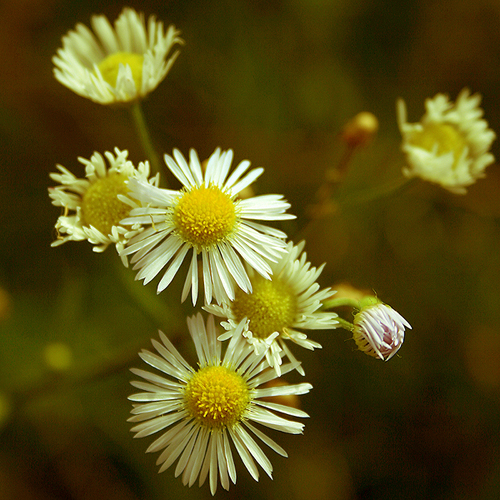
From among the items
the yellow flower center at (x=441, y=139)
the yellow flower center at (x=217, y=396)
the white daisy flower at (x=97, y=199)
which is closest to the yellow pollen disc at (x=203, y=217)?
the white daisy flower at (x=97, y=199)

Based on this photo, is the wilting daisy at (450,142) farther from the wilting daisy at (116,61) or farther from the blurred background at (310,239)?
the wilting daisy at (116,61)

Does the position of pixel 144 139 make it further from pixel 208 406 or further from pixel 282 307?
pixel 208 406

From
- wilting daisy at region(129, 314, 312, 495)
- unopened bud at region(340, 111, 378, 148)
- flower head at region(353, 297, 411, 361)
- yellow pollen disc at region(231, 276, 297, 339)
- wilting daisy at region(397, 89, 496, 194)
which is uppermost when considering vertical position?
wilting daisy at region(397, 89, 496, 194)

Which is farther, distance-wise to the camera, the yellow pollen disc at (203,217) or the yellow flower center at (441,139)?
the yellow flower center at (441,139)

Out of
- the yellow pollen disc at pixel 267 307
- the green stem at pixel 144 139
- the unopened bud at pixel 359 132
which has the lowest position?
the yellow pollen disc at pixel 267 307

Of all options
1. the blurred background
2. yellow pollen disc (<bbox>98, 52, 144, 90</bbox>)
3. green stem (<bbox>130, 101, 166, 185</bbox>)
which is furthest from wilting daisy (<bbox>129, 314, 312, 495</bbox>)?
the blurred background

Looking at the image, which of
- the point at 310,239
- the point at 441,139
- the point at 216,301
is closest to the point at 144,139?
the point at 216,301

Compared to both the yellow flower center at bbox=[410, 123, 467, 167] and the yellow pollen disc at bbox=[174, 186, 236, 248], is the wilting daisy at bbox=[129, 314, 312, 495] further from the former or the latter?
the yellow flower center at bbox=[410, 123, 467, 167]
